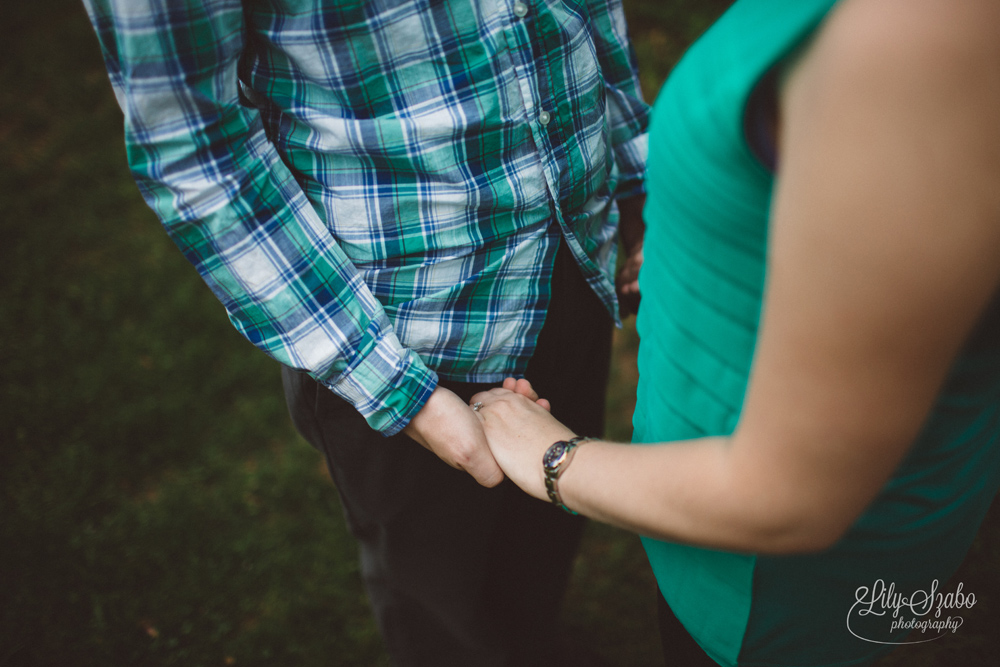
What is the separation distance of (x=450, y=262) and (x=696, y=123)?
0.64 m

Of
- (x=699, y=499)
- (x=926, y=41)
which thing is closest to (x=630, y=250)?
(x=699, y=499)

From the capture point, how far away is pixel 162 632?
8.09 feet

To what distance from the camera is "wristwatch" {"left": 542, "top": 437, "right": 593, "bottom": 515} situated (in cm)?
100

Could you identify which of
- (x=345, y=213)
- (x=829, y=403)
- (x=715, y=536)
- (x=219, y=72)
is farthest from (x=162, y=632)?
(x=829, y=403)

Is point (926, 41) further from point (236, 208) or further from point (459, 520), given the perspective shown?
point (459, 520)

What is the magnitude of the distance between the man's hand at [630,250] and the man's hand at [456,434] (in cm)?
65

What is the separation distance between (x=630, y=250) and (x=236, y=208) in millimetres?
1040

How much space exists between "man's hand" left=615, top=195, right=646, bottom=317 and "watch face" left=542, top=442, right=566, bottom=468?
0.71 meters

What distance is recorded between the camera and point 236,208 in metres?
1.07

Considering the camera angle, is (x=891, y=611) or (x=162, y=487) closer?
(x=891, y=611)

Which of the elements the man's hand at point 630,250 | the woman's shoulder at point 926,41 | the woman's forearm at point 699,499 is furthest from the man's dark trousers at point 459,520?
the woman's shoulder at point 926,41

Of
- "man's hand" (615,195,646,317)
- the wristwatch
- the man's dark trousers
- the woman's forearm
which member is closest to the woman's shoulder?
the woman's forearm

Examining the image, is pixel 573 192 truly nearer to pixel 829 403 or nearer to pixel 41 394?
pixel 829 403

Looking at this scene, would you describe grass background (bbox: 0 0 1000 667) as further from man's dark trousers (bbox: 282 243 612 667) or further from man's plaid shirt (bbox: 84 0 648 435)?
man's plaid shirt (bbox: 84 0 648 435)
